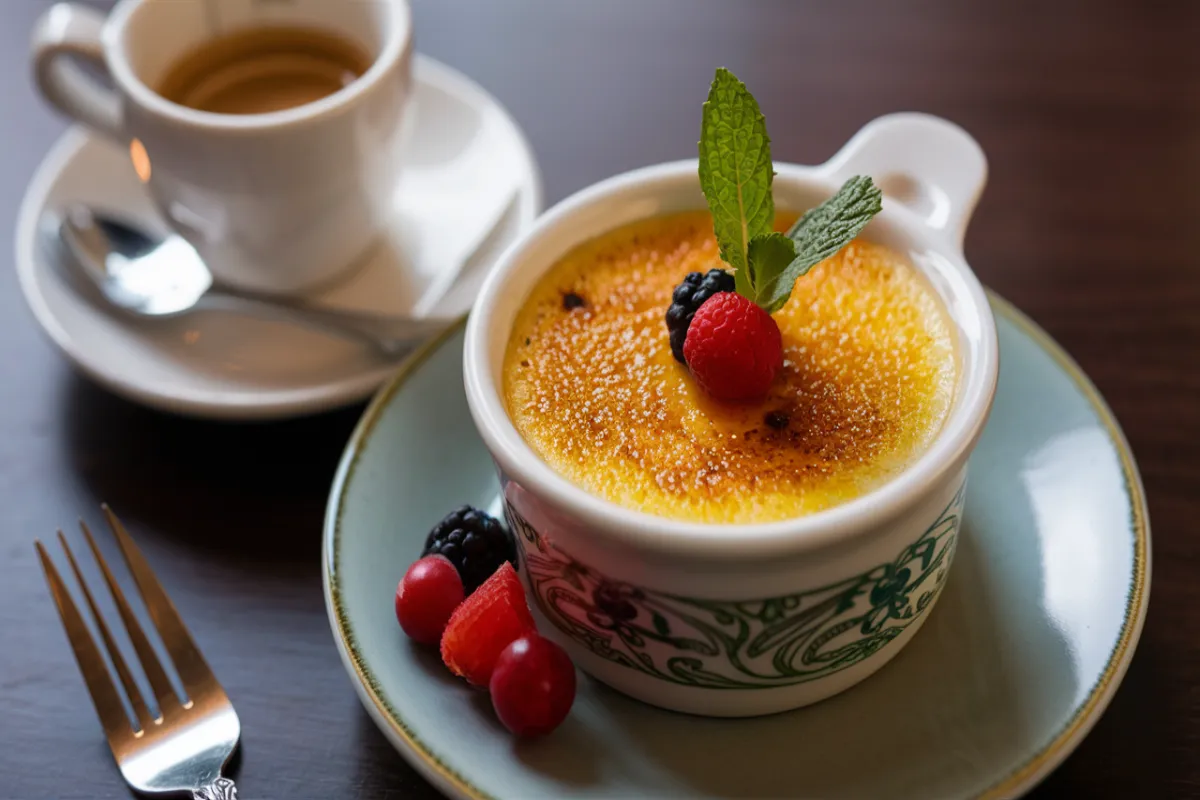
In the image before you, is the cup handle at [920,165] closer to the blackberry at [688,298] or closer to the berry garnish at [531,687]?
the blackberry at [688,298]

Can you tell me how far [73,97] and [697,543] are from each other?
124cm

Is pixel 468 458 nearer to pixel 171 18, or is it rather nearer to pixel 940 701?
pixel 940 701

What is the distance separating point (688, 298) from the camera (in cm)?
117

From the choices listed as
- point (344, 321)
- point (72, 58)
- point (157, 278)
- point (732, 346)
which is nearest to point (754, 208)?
point (732, 346)

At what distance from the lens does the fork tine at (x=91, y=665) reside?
122 cm

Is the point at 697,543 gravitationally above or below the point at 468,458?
above

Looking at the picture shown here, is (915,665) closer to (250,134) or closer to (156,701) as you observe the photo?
(156,701)

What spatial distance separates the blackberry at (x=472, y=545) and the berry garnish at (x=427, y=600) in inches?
1.9

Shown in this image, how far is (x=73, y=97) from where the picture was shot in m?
1.70

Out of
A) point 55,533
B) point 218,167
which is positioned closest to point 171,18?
point 218,167

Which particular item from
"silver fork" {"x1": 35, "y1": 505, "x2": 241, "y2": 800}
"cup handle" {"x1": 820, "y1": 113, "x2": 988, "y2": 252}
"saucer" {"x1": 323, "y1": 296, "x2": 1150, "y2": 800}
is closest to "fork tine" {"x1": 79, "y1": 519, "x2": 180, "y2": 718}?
"silver fork" {"x1": 35, "y1": 505, "x2": 241, "y2": 800}

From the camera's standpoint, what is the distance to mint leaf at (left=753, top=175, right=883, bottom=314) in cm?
113

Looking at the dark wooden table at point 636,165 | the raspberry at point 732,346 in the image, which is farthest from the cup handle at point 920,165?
the dark wooden table at point 636,165

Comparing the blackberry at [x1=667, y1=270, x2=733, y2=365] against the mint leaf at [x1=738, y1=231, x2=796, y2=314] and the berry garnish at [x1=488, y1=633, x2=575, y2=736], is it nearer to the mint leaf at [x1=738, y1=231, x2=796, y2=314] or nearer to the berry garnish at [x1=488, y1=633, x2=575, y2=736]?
the mint leaf at [x1=738, y1=231, x2=796, y2=314]
